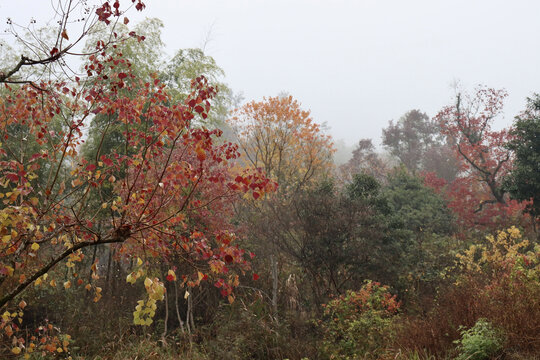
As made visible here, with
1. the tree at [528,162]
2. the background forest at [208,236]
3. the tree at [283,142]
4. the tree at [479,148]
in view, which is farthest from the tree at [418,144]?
the tree at [283,142]

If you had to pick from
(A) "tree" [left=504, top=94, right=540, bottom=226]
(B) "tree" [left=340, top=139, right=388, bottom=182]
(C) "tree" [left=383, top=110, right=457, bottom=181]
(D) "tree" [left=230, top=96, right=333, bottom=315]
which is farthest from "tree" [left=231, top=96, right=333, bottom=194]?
(C) "tree" [left=383, top=110, right=457, bottom=181]

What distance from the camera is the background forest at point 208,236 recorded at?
2941 mm

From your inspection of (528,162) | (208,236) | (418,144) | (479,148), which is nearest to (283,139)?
(208,236)

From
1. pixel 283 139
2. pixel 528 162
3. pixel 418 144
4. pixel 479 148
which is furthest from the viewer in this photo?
pixel 418 144

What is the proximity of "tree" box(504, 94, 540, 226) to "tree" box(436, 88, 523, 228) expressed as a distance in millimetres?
3932

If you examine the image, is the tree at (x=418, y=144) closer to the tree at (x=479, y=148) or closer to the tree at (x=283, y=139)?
the tree at (x=479, y=148)

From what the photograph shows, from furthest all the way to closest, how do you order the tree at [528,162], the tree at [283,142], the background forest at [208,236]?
1. the tree at [283,142]
2. the tree at [528,162]
3. the background forest at [208,236]

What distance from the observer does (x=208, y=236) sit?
8.52 metres

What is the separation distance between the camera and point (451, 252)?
10.8 meters

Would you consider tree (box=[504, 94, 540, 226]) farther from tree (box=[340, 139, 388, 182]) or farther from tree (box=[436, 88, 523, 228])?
tree (box=[340, 139, 388, 182])

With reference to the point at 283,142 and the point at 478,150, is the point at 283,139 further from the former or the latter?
the point at 478,150

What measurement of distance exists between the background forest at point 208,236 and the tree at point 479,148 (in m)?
0.25

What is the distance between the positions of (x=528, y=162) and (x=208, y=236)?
10.5 metres

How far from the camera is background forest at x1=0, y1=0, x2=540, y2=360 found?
9.65 ft
